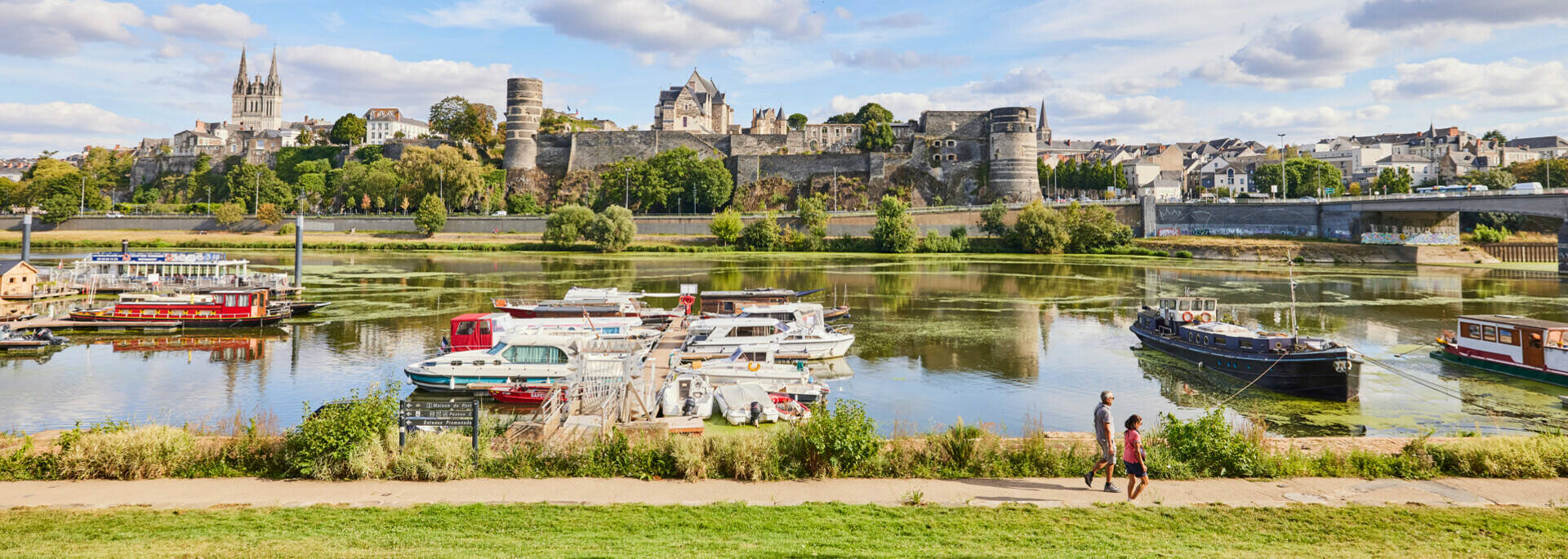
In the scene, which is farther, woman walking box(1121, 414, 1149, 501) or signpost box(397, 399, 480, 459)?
signpost box(397, 399, 480, 459)

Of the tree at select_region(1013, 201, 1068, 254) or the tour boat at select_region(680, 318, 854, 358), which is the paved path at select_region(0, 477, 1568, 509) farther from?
the tree at select_region(1013, 201, 1068, 254)

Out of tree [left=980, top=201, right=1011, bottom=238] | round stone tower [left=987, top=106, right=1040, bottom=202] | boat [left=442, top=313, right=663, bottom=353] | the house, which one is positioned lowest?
boat [left=442, top=313, right=663, bottom=353]

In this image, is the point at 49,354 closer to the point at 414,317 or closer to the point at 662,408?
the point at 414,317

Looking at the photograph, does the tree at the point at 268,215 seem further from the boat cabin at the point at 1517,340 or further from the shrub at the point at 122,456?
the boat cabin at the point at 1517,340

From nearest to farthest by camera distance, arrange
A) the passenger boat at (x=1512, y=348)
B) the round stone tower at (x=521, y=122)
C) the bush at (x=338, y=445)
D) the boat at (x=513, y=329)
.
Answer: the bush at (x=338, y=445) < the passenger boat at (x=1512, y=348) < the boat at (x=513, y=329) < the round stone tower at (x=521, y=122)

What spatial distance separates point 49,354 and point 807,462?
27.1m

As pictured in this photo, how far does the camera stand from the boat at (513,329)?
2652 cm

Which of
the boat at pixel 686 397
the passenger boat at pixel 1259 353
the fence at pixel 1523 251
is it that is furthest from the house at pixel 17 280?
the fence at pixel 1523 251

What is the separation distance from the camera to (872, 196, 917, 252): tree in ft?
274

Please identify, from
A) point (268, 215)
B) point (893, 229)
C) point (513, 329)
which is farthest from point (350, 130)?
point (513, 329)

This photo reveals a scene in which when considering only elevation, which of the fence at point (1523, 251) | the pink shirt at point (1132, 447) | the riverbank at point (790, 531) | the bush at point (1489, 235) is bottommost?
the riverbank at point (790, 531)

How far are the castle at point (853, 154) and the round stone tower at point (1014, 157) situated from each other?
3.5 inches

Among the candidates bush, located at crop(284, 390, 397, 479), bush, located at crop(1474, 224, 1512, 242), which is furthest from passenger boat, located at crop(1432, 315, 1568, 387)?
bush, located at crop(1474, 224, 1512, 242)

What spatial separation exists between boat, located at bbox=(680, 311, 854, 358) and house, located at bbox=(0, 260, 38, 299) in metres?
34.6
